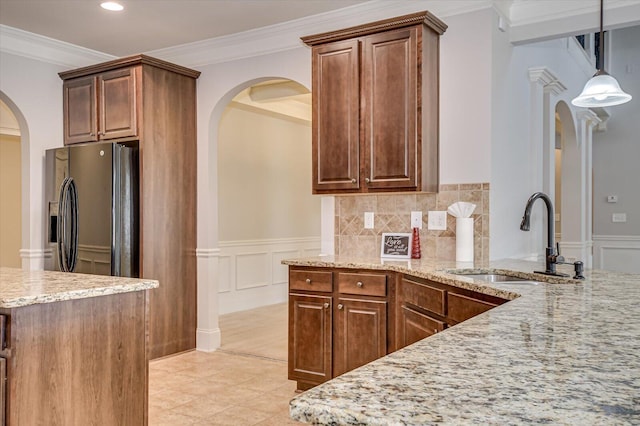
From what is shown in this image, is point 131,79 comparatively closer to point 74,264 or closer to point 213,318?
point 74,264

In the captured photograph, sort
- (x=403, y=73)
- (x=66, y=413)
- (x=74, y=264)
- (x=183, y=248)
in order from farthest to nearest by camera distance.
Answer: (x=183, y=248) < (x=74, y=264) < (x=403, y=73) < (x=66, y=413)

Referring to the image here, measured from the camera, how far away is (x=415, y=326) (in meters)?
3.04

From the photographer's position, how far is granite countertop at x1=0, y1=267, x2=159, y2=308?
205 cm

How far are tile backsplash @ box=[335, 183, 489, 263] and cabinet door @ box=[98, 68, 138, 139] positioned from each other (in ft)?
5.95

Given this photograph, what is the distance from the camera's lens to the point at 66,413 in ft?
7.29

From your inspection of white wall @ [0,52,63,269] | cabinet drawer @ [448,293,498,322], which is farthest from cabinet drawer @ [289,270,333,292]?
white wall @ [0,52,63,269]

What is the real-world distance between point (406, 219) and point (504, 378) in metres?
2.95

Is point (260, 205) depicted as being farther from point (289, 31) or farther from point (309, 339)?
point (309, 339)

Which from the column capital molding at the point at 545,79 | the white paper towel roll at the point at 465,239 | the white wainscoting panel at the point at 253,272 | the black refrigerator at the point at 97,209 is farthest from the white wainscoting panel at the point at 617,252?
the black refrigerator at the point at 97,209

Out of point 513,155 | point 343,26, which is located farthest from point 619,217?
point 343,26

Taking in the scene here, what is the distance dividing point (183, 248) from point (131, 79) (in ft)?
4.74

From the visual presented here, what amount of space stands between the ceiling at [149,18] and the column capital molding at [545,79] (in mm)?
1451

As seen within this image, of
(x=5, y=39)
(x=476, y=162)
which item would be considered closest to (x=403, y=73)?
(x=476, y=162)

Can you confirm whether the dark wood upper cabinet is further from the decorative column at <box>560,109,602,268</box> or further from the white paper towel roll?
the decorative column at <box>560,109,602,268</box>
